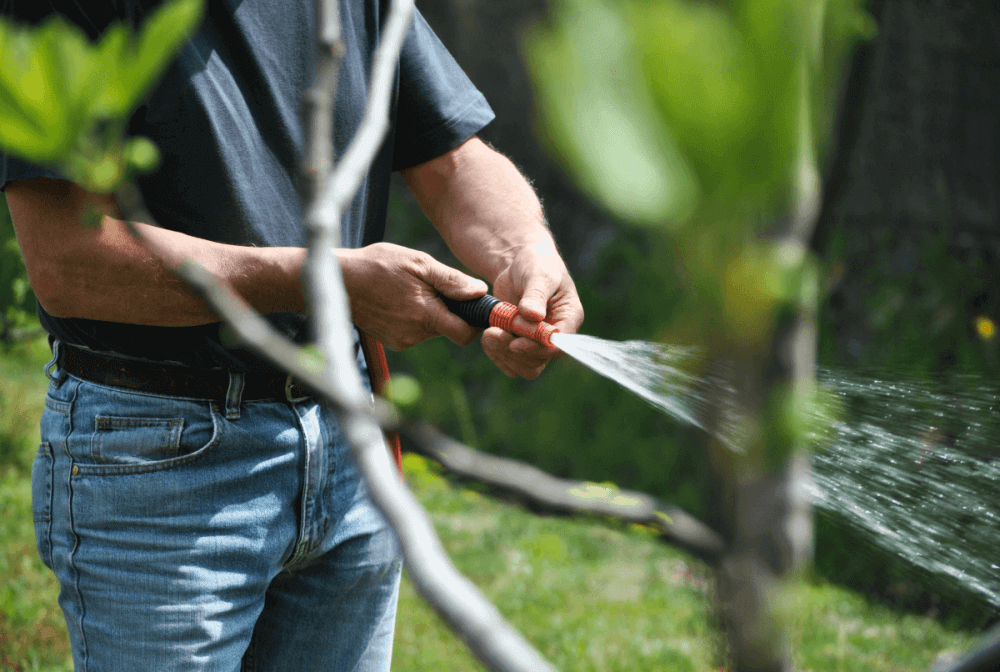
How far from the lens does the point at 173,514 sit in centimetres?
149

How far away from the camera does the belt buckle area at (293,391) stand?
5.31 feet

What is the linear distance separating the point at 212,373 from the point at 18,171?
47 centimetres

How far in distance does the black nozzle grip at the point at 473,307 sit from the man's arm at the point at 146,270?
0.18 feet

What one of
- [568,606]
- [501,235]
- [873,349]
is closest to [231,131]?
[501,235]

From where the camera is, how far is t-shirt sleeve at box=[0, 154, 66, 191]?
4.09 ft

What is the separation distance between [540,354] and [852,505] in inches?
29.9

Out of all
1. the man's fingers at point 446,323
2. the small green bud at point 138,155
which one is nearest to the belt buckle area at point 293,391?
the man's fingers at point 446,323

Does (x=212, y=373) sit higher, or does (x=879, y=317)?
(x=212, y=373)

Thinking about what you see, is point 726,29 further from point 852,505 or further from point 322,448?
point 322,448

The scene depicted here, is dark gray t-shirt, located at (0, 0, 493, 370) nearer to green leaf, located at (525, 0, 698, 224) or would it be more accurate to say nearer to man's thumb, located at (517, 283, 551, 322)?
man's thumb, located at (517, 283, 551, 322)

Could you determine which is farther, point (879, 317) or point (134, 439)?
point (879, 317)

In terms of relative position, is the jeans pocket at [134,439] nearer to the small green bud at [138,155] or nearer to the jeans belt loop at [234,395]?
the jeans belt loop at [234,395]

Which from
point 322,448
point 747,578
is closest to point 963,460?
point 322,448

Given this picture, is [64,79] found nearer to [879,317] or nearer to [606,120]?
[606,120]
